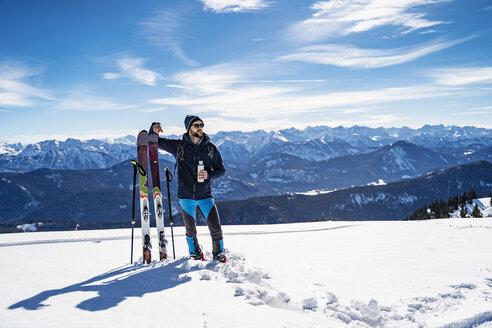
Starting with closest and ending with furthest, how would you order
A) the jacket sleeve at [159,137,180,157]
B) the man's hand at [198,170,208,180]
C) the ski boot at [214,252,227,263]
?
1. the ski boot at [214,252,227,263]
2. the man's hand at [198,170,208,180]
3. the jacket sleeve at [159,137,180,157]

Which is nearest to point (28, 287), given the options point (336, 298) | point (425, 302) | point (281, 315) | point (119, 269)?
point (119, 269)

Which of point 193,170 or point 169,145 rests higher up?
point 169,145

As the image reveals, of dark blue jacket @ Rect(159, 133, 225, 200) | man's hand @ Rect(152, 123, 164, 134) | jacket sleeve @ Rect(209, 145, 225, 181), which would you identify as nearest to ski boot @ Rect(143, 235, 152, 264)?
dark blue jacket @ Rect(159, 133, 225, 200)

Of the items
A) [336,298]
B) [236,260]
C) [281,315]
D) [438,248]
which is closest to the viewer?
[281,315]

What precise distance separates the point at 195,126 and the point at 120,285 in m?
3.75

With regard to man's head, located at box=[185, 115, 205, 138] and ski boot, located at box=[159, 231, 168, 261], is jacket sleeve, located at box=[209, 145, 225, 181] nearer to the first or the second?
man's head, located at box=[185, 115, 205, 138]

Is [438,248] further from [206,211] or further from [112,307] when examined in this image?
[112,307]

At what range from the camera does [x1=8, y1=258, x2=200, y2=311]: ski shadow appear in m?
4.70

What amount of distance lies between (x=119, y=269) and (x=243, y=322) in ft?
13.1

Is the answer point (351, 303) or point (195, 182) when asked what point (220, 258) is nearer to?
point (195, 182)

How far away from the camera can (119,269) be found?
7.08m

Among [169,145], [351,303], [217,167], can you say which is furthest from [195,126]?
[351,303]

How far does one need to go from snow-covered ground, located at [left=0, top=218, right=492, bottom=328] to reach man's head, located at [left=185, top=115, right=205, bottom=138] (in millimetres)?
2924

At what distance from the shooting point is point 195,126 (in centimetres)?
771
